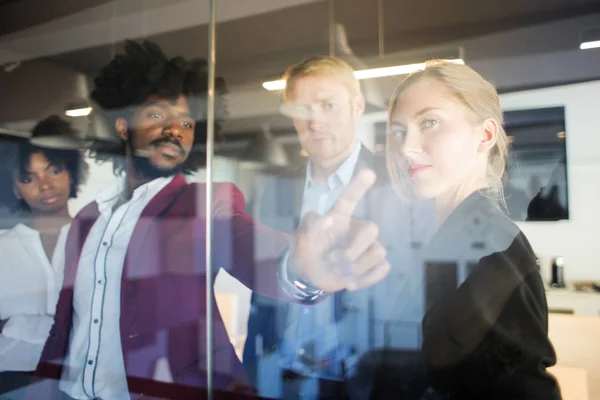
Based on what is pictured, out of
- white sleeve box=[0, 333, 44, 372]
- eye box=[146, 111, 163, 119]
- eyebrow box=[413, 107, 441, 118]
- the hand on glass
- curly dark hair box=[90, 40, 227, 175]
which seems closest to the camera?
eyebrow box=[413, 107, 441, 118]

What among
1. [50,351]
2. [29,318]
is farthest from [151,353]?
[29,318]

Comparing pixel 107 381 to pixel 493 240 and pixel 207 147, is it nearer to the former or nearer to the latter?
pixel 207 147

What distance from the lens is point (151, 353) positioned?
1652mm

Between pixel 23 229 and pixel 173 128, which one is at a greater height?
pixel 173 128

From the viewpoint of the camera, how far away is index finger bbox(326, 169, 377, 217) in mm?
1311

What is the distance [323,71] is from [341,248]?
58cm

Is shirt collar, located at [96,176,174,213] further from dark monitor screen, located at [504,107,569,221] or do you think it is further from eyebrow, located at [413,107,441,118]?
dark monitor screen, located at [504,107,569,221]

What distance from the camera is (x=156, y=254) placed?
1656mm

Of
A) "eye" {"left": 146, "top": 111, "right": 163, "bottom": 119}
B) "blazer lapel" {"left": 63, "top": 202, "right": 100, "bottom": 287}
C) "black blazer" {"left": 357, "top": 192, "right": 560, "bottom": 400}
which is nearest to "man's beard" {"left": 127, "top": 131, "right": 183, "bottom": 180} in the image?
"eye" {"left": 146, "top": 111, "right": 163, "bottom": 119}

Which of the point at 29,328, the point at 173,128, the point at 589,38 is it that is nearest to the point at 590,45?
the point at 589,38

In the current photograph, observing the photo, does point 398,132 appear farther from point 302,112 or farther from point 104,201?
point 104,201

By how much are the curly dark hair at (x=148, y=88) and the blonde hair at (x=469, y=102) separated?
2.19 feet

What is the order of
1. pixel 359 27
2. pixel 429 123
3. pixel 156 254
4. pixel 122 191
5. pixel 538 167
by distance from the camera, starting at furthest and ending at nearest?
pixel 122 191, pixel 156 254, pixel 359 27, pixel 429 123, pixel 538 167

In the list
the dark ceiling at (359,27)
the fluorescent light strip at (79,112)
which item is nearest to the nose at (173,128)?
the dark ceiling at (359,27)
